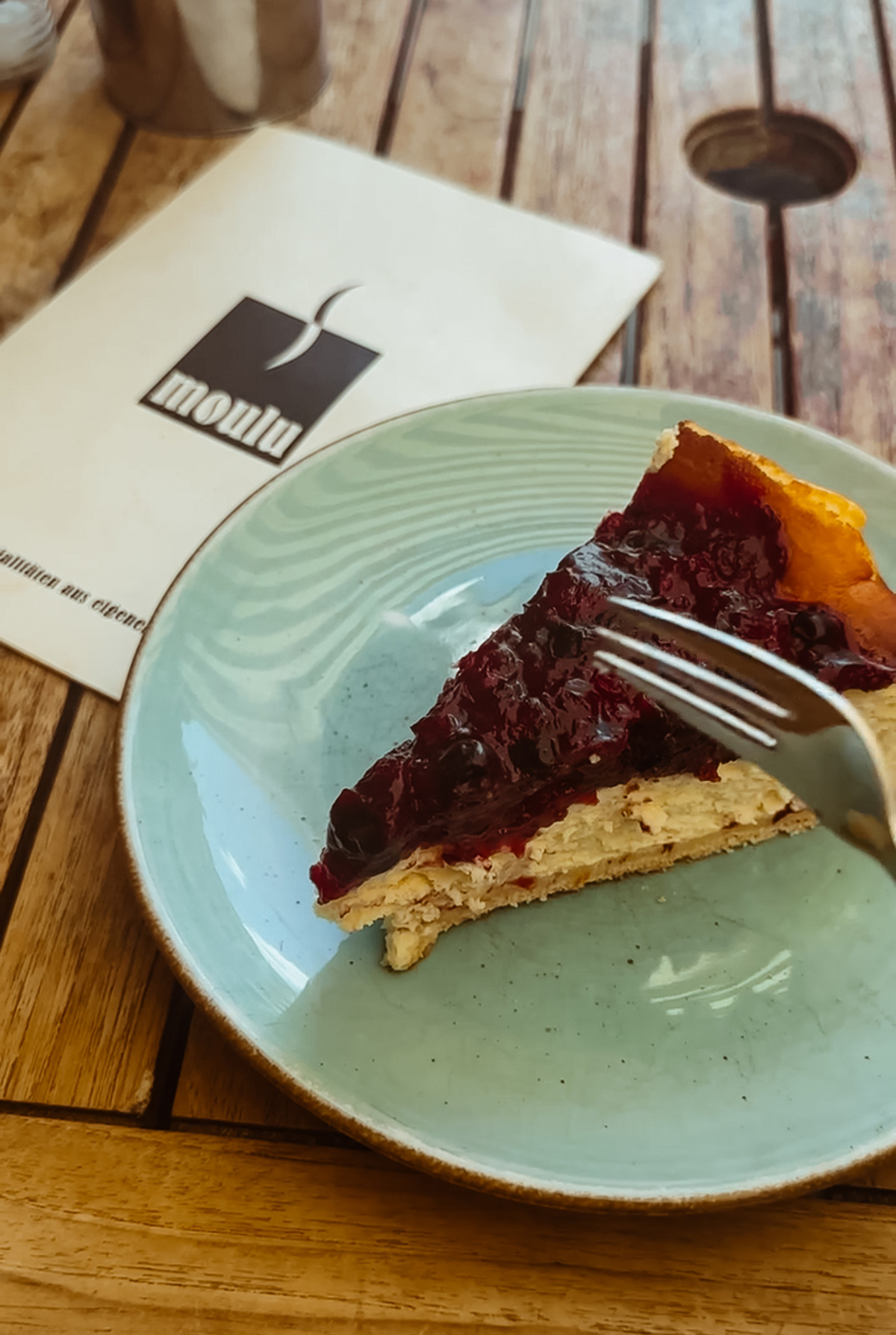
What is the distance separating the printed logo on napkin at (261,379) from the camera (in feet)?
4.36

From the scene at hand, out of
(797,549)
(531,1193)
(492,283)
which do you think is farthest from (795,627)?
(492,283)

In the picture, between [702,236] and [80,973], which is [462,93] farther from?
[80,973]

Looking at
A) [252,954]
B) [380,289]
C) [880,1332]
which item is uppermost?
[380,289]

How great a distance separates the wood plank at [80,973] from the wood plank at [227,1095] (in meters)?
0.03

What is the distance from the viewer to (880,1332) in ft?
2.53

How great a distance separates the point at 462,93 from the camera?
1701 millimetres

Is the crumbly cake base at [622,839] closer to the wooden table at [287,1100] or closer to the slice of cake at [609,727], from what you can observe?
the slice of cake at [609,727]

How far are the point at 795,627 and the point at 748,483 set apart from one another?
0.47ft

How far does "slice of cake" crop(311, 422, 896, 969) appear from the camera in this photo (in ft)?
3.01

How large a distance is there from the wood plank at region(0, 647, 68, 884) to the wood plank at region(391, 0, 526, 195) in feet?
3.10

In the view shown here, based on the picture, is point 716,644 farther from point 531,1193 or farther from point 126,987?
point 126,987

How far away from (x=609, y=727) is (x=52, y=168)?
1241mm

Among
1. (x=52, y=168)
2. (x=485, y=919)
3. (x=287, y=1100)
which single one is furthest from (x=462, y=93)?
(x=287, y=1100)

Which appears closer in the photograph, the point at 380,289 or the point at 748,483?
the point at 748,483
